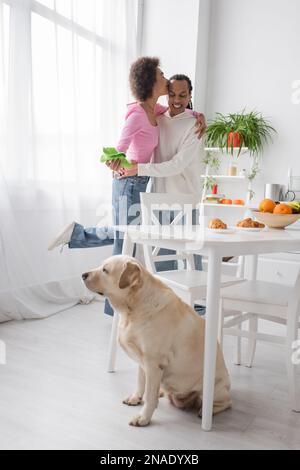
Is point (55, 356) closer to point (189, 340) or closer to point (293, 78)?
point (189, 340)

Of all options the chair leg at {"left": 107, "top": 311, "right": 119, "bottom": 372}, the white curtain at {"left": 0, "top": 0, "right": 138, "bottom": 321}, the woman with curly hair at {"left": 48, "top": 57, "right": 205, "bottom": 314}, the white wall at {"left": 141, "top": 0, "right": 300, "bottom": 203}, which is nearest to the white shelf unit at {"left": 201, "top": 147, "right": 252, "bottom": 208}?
the white wall at {"left": 141, "top": 0, "right": 300, "bottom": 203}

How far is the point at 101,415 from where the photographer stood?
1677 millimetres

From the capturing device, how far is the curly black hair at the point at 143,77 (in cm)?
268

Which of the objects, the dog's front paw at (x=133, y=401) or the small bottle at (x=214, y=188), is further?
the small bottle at (x=214, y=188)

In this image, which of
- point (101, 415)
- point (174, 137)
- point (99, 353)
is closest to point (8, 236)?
point (99, 353)

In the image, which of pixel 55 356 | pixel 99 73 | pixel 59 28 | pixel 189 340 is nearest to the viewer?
pixel 189 340

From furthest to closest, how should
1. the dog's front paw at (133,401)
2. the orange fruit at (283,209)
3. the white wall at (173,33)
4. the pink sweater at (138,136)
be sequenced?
the white wall at (173,33), the pink sweater at (138,136), the orange fruit at (283,209), the dog's front paw at (133,401)

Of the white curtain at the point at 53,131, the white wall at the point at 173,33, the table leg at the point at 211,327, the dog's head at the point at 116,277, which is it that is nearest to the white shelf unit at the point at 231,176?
the white wall at the point at 173,33

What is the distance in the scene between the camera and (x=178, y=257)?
98.6 inches

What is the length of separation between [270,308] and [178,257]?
0.75m

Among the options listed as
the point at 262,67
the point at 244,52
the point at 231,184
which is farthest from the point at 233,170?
the point at 244,52

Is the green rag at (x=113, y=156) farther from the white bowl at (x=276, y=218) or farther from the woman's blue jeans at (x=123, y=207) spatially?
the white bowl at (x=276, y=218)

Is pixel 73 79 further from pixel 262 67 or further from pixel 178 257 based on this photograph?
pixel 262 67
